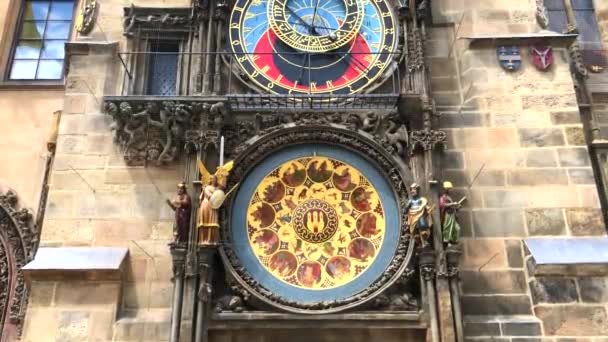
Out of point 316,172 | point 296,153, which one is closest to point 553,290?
point 316,172

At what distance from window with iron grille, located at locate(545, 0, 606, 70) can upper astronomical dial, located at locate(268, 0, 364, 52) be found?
445 cm

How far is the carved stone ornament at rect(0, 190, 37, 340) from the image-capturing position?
1008 cm

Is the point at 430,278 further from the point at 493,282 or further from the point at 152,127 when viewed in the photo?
the point at 152,127

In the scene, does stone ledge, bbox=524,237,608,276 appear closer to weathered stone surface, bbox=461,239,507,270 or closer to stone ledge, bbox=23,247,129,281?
weathered stone surface, bbox=461,239,507,270

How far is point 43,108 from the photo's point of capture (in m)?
11.6

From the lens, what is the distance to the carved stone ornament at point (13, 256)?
1008 cm

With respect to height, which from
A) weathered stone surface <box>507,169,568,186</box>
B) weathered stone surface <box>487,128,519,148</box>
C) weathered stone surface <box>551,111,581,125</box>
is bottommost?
weathered stone surface <box>507,169,568,186</box>

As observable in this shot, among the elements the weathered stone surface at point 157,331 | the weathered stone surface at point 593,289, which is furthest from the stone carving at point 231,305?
the weathered stone surface at point 593,289

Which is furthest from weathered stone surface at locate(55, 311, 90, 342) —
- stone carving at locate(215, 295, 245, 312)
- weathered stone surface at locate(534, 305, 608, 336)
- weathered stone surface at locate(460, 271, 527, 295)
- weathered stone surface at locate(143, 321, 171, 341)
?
weathered stone surface at locate(534, 305, 608, 336)

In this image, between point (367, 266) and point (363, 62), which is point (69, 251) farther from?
point (363, 62)

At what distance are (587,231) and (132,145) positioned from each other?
22.2 feet

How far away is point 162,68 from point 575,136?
6577 mm

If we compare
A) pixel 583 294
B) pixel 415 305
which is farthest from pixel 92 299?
pixel 583 294

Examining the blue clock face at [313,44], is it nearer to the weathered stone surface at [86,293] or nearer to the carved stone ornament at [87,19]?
the carved stone ornament at [87,19]
